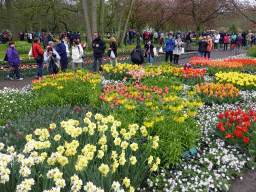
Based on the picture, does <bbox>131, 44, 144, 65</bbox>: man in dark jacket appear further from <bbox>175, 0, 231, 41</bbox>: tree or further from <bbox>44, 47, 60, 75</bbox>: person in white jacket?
<bbox>175, 0, 231, 41</bbox>: tree

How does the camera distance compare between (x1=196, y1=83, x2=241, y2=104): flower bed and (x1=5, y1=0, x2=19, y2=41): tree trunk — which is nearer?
(x1=196, y1=83, x2=241, y2=104): flower bed

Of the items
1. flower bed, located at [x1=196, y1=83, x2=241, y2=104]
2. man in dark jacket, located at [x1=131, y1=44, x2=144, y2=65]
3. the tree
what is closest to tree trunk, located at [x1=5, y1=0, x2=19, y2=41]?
the tree

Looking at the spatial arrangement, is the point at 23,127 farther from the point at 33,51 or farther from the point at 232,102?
the point at 33,51

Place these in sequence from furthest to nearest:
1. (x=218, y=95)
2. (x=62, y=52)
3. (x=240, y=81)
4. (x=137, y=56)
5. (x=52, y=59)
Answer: (x=137, y=56)
(x=62, y=52)
(x=52, y=59)
(x=240, y=81)
(x=218, y=95)

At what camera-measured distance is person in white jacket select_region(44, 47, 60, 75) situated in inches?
368

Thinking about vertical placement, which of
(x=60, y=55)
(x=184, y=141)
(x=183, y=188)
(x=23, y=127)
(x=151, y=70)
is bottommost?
(x=183, y=188)

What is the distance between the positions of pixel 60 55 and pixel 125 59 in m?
5.93

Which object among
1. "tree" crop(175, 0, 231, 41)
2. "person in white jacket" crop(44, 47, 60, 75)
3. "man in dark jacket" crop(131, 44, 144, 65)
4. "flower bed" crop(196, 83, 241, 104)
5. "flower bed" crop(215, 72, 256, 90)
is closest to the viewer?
"flower bed" crop(196, 83, 241, 104)

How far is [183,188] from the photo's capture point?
335 cm

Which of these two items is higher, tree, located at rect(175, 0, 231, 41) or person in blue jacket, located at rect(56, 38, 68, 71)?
tree, located at rect(175, 0, 231, 41)

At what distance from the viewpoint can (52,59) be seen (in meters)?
9.50

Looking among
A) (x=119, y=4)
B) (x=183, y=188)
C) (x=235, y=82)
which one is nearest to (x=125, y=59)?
(x=235, y=82)

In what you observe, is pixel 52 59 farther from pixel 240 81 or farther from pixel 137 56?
pixel 240 81

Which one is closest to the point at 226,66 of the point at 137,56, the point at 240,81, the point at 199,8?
the point at 240,81
